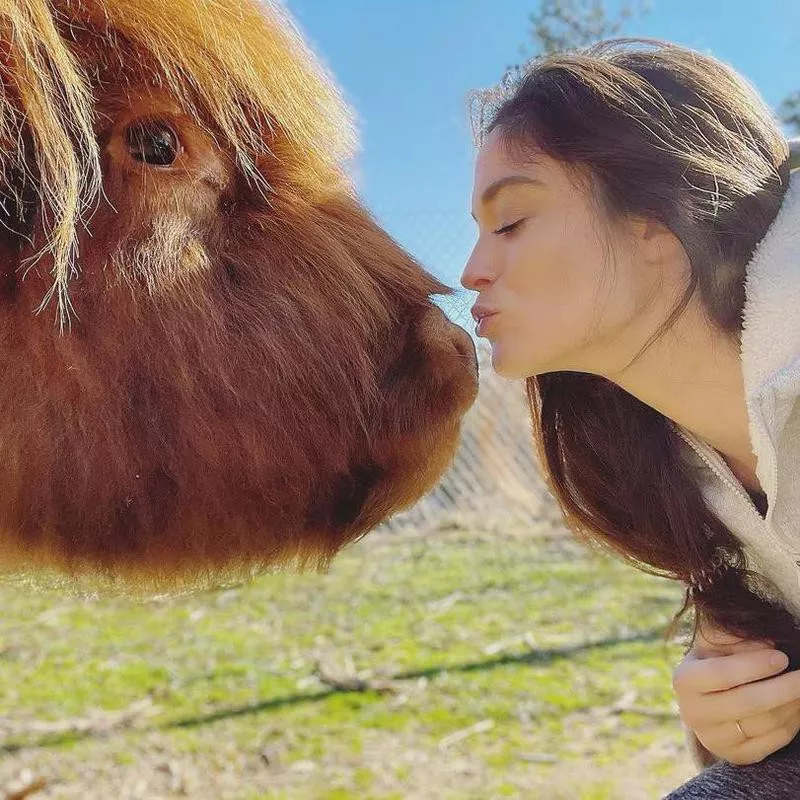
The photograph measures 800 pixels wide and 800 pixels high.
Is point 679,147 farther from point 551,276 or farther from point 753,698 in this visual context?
point 753,698

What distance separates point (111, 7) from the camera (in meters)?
1.02

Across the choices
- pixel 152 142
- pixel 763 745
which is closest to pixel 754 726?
pixel 763 745

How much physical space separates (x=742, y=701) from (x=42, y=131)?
109 centimetres

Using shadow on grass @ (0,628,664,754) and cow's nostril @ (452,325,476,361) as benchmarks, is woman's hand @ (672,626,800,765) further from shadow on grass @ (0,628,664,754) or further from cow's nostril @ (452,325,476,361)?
shadow on grass @ (0,628,664,754)

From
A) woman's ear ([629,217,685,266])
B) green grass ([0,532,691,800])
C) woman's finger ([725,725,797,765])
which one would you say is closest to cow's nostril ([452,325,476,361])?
woman's ear ([629,217,685,266])

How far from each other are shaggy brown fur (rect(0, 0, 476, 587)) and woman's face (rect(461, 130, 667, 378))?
0.07 metres

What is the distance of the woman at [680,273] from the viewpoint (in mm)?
1073

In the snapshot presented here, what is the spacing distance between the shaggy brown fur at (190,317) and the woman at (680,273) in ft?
0.47

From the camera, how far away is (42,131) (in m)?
0.94

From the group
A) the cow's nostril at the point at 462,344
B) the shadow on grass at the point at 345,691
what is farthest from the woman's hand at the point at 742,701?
the shadow on grass at the point at 345,691

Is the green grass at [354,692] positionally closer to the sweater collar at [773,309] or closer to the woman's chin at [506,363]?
the woman's chin at [506,363]

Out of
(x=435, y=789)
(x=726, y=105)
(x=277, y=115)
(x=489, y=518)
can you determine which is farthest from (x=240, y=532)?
(x=489, y=518)

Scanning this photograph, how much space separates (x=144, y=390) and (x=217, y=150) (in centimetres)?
31

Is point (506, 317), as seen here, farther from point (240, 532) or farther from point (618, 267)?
point (240, 532)
